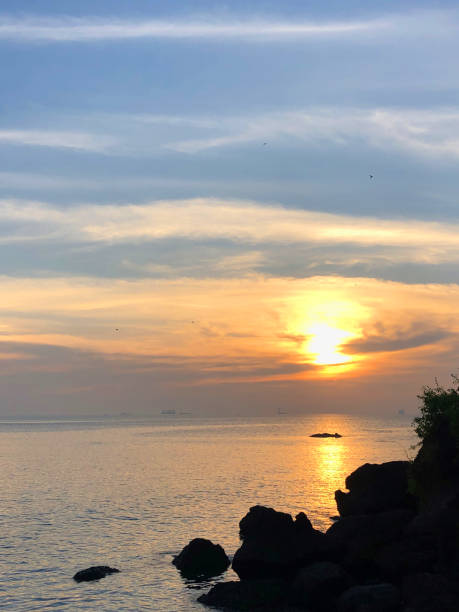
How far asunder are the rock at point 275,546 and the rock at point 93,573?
30.9 feet

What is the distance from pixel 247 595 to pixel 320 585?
4483 mm

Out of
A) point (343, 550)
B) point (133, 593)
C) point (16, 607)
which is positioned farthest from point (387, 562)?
point (16, 607)

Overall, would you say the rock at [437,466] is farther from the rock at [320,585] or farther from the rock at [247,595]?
the rock at [247,595]

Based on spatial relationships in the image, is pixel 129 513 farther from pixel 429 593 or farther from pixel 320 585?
pixel 429 593

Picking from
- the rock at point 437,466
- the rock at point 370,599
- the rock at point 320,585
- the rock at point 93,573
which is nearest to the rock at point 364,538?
the rock at point 437,466

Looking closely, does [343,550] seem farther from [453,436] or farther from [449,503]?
[453,436]

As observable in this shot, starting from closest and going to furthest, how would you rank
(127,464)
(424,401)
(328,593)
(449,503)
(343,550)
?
(328,593), (449,503), (343,550), (424,401), (127,464)

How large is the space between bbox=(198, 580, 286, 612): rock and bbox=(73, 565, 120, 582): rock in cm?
917

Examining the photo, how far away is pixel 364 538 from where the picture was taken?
44.2m

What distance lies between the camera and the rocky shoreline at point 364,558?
35.8 metres

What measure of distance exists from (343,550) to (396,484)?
390 inches

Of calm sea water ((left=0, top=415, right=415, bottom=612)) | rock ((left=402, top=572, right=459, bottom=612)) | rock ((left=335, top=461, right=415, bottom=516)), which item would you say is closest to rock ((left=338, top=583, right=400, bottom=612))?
rock ((left=402, top=572, right=459, bottom=612))

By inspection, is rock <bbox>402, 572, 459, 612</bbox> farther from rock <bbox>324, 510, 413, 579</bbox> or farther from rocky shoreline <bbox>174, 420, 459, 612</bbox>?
rock <bbox>324, 510, 413, 579</bbox>

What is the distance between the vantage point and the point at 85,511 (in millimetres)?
77062
